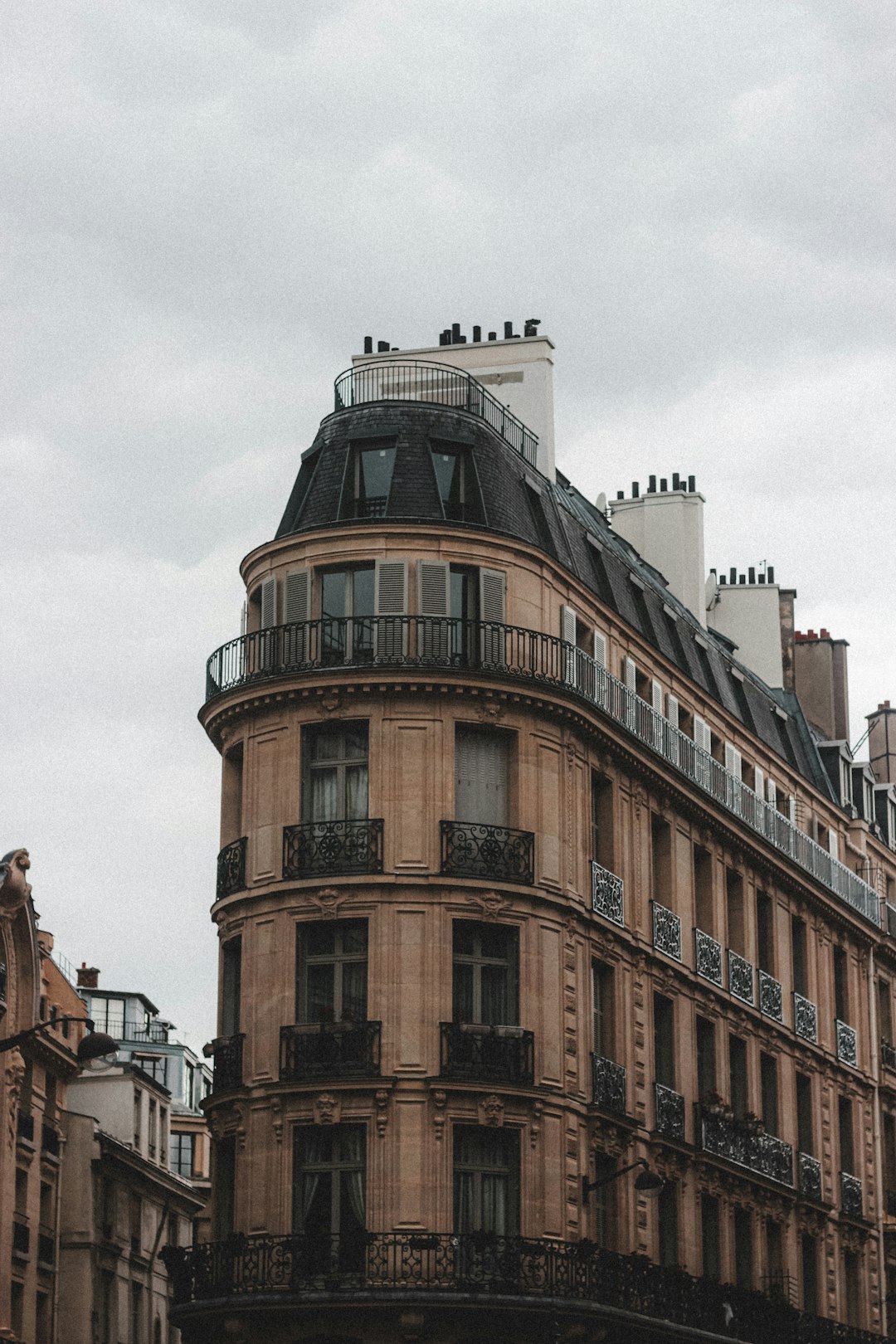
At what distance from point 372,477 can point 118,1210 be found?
3201cm

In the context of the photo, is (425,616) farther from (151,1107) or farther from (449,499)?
(151,1107)

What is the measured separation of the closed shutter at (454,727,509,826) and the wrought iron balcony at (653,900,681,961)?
5.53 m

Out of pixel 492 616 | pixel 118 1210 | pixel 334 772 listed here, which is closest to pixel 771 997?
pixel 492 616

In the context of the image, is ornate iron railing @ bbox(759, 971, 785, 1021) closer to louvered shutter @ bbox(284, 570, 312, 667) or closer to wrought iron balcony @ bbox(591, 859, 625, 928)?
wrought iron balcony @ bbox(591, 859, 625, 928)

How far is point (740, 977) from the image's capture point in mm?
49469

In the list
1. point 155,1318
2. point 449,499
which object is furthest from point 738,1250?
point 155,1318

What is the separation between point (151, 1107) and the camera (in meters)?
74.9

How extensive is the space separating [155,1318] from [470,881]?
36.9 meters

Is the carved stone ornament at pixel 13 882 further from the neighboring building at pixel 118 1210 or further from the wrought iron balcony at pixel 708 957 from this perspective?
the wrought iron balcony at pixel 708 957

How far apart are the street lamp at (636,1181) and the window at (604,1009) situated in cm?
196

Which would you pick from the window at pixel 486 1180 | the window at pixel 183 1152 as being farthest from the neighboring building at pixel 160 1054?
the window at pixel 486 1180

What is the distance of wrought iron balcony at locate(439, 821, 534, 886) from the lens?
132 feet

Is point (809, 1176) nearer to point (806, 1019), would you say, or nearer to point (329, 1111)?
point (806, 1019)

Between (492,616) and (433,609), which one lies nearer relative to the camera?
(433,609)
